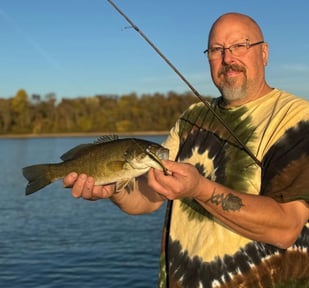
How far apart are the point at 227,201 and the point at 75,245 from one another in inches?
500

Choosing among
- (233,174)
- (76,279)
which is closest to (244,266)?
(233,174)

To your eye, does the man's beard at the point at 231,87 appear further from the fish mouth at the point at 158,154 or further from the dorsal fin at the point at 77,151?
the dorsal fin at the point at 77,151

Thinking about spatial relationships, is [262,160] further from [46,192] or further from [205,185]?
[46,192]

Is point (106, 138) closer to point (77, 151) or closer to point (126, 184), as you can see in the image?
point (77, 151)

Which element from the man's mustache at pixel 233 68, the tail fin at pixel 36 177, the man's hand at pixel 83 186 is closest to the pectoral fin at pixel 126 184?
the man's hand at pixel 83 186

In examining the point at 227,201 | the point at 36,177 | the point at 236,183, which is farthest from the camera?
the point at 36,177

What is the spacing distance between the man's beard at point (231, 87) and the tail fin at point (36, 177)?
158 cm

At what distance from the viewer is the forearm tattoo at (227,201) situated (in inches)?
116

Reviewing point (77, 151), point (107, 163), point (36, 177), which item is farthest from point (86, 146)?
point (36, 177)

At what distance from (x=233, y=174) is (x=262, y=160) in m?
0.24

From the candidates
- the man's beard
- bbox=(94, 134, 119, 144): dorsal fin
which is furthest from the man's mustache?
bbox=(94, 134, 119, 144): dorsal fin

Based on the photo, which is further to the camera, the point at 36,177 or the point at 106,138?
the point at 36,177

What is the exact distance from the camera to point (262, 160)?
325 centimetres

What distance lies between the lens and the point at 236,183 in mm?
3371
